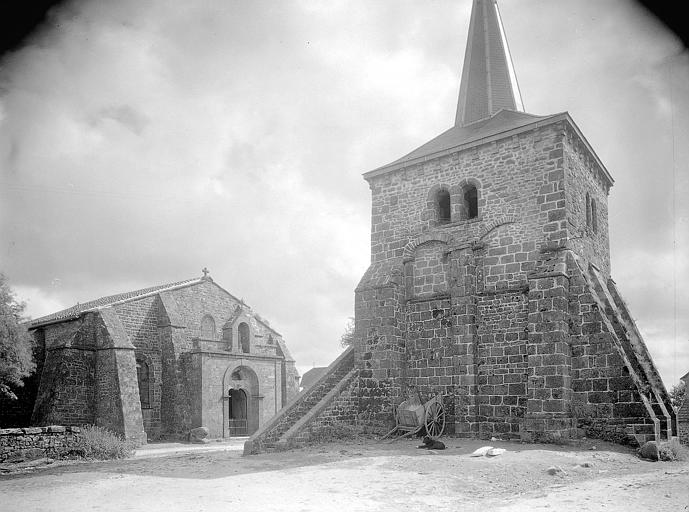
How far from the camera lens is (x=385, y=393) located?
17.3 metres

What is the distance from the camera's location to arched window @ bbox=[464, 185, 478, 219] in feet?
58.7

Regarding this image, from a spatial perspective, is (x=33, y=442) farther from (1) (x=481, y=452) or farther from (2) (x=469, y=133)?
(2) (x=469, y=133)

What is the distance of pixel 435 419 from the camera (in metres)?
16.1

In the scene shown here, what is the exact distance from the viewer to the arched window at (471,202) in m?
17.9

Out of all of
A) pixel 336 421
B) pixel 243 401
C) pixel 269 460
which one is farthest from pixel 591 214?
pixel 243 401

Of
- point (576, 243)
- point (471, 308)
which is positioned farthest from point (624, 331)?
point (471, 308)

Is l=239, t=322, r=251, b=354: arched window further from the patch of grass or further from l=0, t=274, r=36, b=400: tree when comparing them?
the patch of grass

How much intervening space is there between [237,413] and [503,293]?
18163mm

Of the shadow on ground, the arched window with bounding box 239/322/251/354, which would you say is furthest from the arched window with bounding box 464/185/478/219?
the arched window with bounding box 239/322/251/354

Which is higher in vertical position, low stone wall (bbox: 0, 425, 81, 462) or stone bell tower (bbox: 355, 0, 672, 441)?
stone bell tower (bbox: 355, 0, 672, 441)

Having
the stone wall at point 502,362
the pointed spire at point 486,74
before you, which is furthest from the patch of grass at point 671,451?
the pointed spire at point 486,74

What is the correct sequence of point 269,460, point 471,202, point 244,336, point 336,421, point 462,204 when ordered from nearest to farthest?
point 269,460, point 336,421, point 462,204, point 471,202, point 244,336

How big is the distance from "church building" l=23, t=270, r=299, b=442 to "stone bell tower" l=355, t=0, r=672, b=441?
11.6m

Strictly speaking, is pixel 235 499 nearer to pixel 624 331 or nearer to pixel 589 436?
pixel 589 436
